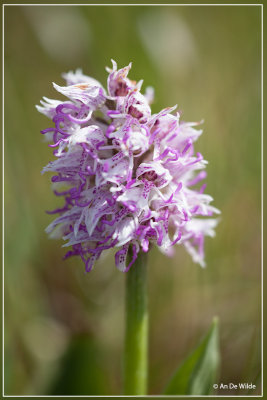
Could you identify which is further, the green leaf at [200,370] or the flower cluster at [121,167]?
the green leaf at [200,370]

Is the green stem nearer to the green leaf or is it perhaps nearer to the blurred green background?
the green leaf

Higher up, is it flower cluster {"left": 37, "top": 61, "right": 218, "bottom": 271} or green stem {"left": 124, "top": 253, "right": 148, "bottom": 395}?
flower cluster {"left": 37, "top": 61, "right": 218, "bottom": 271}

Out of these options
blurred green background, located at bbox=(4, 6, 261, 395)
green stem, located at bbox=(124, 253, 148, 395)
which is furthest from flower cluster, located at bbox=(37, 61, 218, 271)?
blurred green background, located at bbox=(4, 6, 261, 395)

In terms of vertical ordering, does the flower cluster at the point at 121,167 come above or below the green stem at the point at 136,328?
above

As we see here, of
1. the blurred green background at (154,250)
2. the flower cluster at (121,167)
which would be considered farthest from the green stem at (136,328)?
the blurred green background at (154,250)

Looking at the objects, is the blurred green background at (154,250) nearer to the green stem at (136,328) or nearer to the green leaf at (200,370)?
the green leaf at (200,370)

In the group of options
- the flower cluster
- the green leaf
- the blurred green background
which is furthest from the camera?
the blurred green background
